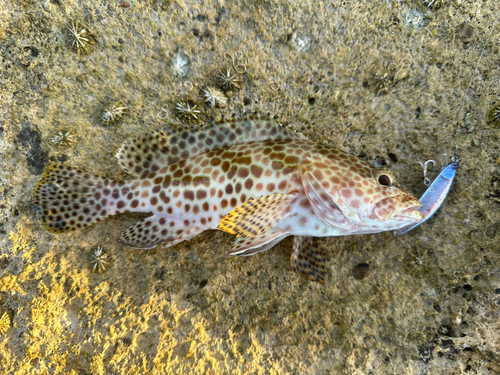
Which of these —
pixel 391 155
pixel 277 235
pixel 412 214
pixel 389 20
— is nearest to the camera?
pixel 412 214

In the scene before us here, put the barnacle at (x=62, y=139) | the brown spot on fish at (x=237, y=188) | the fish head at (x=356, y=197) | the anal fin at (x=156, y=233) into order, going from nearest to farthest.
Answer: the fish head at (x=356, y=197) < the brown spot on fish at (x=237, y=188) < the anal fin at (x=156, y=233) < the barnacle at (x=62, y=139)

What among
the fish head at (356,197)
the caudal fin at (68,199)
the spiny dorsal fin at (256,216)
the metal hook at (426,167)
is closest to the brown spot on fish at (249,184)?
the spiny dorsal fin at (256,216)

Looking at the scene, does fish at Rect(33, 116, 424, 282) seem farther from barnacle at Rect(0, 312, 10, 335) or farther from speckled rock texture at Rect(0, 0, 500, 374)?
barnacle at Rect(0, 312, 10, 335)

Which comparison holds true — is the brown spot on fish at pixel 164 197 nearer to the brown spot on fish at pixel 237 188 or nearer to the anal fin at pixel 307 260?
the brown spot on fish at pixel 237 188

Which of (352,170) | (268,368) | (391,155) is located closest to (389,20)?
(391,155)

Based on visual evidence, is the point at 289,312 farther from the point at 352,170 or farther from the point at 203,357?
the point at 352,170

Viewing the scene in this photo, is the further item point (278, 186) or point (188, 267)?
point (188, 267)
